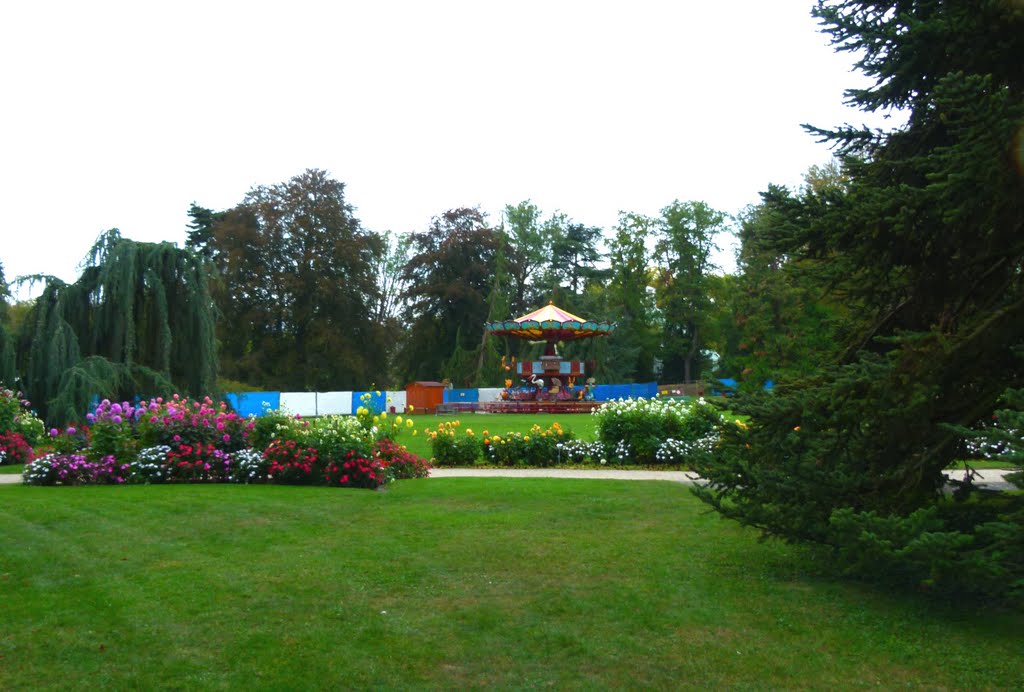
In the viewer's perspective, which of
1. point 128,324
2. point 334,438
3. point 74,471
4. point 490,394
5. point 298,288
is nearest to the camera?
point 74,471

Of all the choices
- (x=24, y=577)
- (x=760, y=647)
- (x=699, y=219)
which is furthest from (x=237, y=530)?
(x=699, y=219)

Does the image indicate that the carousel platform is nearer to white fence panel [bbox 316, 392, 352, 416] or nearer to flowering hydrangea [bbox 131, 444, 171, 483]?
white fence panel [bbox 316, 392, 352, 416]

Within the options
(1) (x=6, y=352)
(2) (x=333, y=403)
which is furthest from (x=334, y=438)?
(2) (x=333, y=403)

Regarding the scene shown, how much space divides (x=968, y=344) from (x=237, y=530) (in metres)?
6.61

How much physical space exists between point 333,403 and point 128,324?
1096 inches

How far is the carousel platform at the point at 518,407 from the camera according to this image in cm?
4609

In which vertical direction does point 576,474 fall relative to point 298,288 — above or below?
below

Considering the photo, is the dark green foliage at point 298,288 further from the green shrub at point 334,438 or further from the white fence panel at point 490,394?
the green shrub at point 334,438

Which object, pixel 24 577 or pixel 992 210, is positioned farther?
pixel 24 577

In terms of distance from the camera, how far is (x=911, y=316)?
6.74 metres

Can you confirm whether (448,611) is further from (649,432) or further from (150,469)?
(649,432)

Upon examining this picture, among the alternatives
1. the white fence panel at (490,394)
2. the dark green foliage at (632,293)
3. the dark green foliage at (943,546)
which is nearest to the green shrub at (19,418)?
the dark green foliage at (943,546)

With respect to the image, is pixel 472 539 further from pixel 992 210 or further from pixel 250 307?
pixel 250 307

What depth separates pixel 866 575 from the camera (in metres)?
6.48
